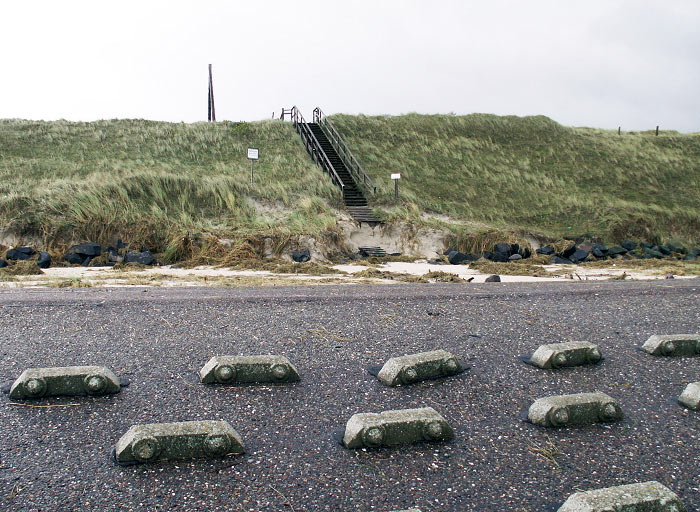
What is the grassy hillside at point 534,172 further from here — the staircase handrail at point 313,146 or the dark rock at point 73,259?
the dark rock at point 73,259

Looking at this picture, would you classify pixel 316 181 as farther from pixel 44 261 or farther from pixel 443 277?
pixel 443 277

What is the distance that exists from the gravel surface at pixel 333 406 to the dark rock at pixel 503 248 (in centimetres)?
1245

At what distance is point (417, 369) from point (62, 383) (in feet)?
8.59

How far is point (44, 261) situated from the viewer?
51.5 ft

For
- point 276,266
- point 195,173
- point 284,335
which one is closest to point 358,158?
point 195,173

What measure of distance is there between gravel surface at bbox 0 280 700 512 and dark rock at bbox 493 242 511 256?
40.8ft

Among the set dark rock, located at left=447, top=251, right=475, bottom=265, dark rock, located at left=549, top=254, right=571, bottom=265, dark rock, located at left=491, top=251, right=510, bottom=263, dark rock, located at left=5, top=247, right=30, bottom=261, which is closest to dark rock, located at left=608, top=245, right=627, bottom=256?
dark rock, located at left=549, top=254, right=571, bottom=265

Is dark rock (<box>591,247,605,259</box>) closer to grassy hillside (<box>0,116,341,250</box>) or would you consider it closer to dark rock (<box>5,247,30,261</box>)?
grassy hillside (<box>0,116,341,250</box>)

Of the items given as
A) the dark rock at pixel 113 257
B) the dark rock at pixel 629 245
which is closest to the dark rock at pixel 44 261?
the dark rock at pixel 113 257

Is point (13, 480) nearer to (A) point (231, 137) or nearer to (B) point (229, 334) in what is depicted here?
(B) point (229, 334)

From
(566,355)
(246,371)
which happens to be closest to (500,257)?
(566,355)

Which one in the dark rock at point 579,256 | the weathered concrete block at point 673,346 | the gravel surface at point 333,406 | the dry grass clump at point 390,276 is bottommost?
the dark rock at point 579,256

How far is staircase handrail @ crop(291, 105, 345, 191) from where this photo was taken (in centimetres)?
2648

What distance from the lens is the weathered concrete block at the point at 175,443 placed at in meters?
3.01
